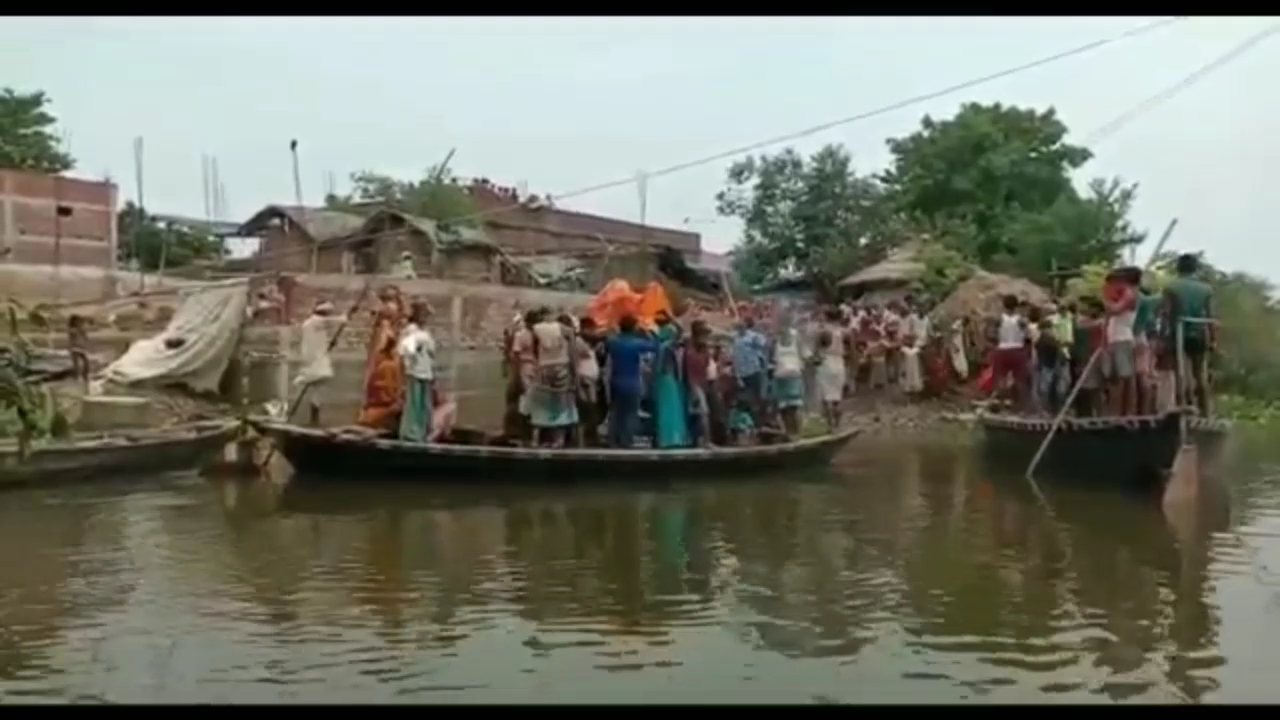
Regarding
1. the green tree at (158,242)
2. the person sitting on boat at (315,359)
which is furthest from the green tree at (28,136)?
the person sitting on boat at (315,359)

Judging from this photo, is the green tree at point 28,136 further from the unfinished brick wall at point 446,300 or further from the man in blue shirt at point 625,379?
the man in blue shirt at point 625,379

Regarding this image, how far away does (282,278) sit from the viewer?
24891 mm

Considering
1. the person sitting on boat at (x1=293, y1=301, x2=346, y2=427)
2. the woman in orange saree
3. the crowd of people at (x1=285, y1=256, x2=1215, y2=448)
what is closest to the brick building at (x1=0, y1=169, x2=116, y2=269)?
the crowd of people at (x1=285, y1=256, x2=1215, y2=448)

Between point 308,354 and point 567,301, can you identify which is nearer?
point 308,354

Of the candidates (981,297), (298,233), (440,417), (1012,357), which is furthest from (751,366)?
(298,233)

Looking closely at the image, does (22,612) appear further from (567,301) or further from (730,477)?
(567,301)

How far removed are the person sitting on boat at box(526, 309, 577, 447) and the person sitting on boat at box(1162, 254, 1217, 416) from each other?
5618mm

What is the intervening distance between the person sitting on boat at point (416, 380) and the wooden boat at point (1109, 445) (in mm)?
5962

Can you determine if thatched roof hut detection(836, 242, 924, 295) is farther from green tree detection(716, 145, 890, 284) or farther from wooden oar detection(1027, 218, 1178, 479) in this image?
wooden oar detection(1027, 218, 1178, 479)

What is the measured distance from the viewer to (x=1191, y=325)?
14.0 meters

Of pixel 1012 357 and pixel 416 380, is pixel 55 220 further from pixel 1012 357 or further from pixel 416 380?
pixel 1012 357

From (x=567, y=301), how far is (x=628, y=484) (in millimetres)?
14846
